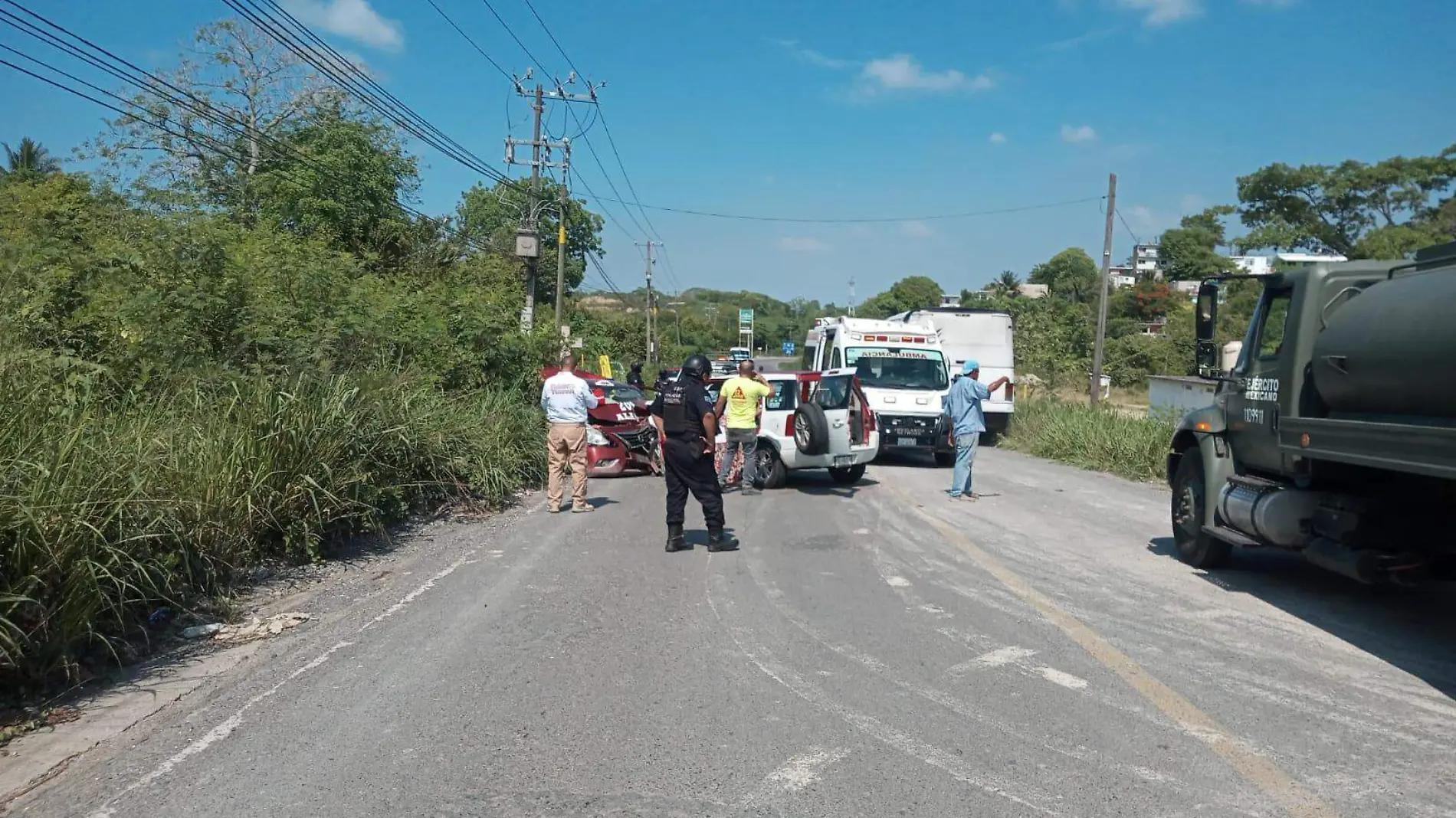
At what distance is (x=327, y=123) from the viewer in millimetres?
33750

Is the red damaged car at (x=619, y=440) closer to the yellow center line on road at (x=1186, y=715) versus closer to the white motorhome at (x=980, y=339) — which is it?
the yellow center line on road at (x=1186, y=715)

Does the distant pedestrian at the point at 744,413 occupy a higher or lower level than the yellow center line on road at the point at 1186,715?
higher

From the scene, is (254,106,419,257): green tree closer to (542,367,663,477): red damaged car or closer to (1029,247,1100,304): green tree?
(542,367,663,477): red damaged car

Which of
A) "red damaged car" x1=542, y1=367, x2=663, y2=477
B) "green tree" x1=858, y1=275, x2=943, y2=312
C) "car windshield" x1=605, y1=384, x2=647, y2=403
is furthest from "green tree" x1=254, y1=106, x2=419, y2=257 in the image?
"green tree" x1=858, y1=275, x2=943, y2=312

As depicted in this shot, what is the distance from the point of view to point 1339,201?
46.4 m

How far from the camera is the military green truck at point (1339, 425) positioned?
549 centimetres

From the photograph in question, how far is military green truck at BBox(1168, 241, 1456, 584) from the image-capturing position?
549cm

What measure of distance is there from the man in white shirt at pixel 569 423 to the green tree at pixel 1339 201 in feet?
140

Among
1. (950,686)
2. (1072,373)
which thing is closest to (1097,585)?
(950,686)

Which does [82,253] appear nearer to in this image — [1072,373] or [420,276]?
[420,276]

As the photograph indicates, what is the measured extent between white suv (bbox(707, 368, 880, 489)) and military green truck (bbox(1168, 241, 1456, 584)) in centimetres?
590

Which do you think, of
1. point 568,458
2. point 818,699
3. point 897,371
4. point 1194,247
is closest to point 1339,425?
point 818,699

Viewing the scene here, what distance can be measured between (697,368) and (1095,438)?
11.8 m

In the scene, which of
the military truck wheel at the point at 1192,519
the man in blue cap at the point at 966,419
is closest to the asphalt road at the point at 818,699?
the military truck wheel at the point at 1192,519
